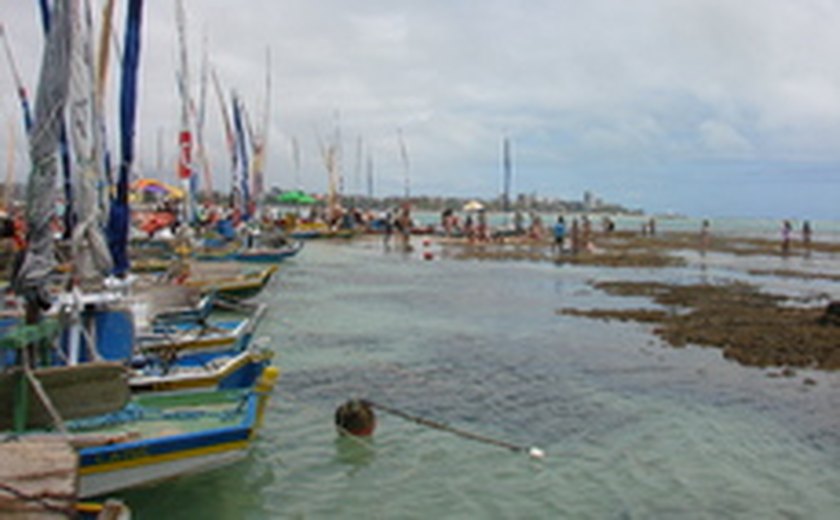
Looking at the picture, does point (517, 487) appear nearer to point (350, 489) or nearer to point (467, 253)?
point (350, 489)

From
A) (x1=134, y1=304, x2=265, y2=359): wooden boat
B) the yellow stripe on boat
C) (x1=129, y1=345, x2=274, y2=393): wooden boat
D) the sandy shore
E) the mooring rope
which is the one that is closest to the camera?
the yellow stripe on boat

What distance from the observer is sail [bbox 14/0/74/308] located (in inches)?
324

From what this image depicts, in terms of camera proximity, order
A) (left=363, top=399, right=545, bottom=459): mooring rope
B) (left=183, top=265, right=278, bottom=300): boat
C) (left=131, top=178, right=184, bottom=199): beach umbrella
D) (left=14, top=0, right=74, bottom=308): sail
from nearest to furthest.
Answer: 1. (left=14, top=0, right=74, bottom=308): sail
2. (left=363, top=399, right=545, bottom=459): mooring rope
3. (left=183, top=265, right=278, bottom=300): boat
4. (left=131, top=178, right=184, bottom=199): beach umbrella

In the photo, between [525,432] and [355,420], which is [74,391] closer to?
[355,420]

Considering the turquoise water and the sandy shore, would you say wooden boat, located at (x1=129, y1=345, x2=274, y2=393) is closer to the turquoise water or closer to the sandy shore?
the turquoise water

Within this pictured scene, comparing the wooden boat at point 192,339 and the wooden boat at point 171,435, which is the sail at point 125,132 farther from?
the wooden boat at point 171,435

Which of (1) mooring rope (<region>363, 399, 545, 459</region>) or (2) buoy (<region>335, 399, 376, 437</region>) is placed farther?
(2) buoy (<region>335, 399, 376, 437</region>)

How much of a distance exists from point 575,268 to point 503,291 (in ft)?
38.0

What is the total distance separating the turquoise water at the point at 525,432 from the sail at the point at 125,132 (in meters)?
3.39

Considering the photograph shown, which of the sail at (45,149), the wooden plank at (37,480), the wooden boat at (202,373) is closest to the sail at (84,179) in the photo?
the sail at (45,149)

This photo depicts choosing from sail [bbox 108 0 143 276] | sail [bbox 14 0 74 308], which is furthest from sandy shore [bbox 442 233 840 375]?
sail [bbox 14 0 74 308]

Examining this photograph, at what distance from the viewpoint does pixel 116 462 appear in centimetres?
807

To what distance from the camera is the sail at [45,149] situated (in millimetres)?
8227

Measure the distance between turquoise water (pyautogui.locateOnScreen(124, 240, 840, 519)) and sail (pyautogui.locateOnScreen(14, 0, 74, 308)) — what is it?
272cm
